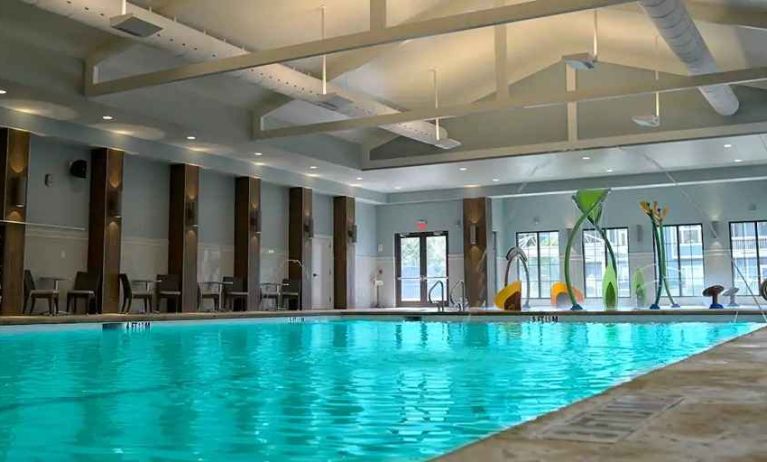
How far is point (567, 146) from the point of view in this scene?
14.0 meters

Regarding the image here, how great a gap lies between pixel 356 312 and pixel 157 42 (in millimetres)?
7975

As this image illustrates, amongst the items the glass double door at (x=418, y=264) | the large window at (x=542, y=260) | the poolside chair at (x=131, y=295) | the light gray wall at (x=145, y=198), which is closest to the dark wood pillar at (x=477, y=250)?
the glass double door at (x=418, y=264)

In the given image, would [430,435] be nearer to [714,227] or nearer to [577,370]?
[577,370]

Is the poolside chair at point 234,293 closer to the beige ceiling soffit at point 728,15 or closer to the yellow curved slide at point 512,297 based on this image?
the yellow curved slide at point 512,297

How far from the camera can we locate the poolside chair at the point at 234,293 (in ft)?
49.2

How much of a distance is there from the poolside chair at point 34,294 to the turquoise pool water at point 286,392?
294 centimetres

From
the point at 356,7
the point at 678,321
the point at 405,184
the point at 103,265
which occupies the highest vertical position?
the point at 356,7

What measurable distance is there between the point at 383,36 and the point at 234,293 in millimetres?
8040

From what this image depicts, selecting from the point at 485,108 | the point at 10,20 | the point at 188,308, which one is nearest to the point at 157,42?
the point at 10,20

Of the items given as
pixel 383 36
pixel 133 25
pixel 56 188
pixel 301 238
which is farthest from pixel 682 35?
pixel 301 238

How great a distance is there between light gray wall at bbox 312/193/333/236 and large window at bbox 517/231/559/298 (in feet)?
18.8

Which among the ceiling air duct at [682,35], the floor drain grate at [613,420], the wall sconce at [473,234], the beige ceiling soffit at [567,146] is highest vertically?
the ceiling air duct at [682,35]

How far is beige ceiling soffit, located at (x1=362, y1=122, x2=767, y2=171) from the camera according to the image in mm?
12828

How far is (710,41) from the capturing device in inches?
440
